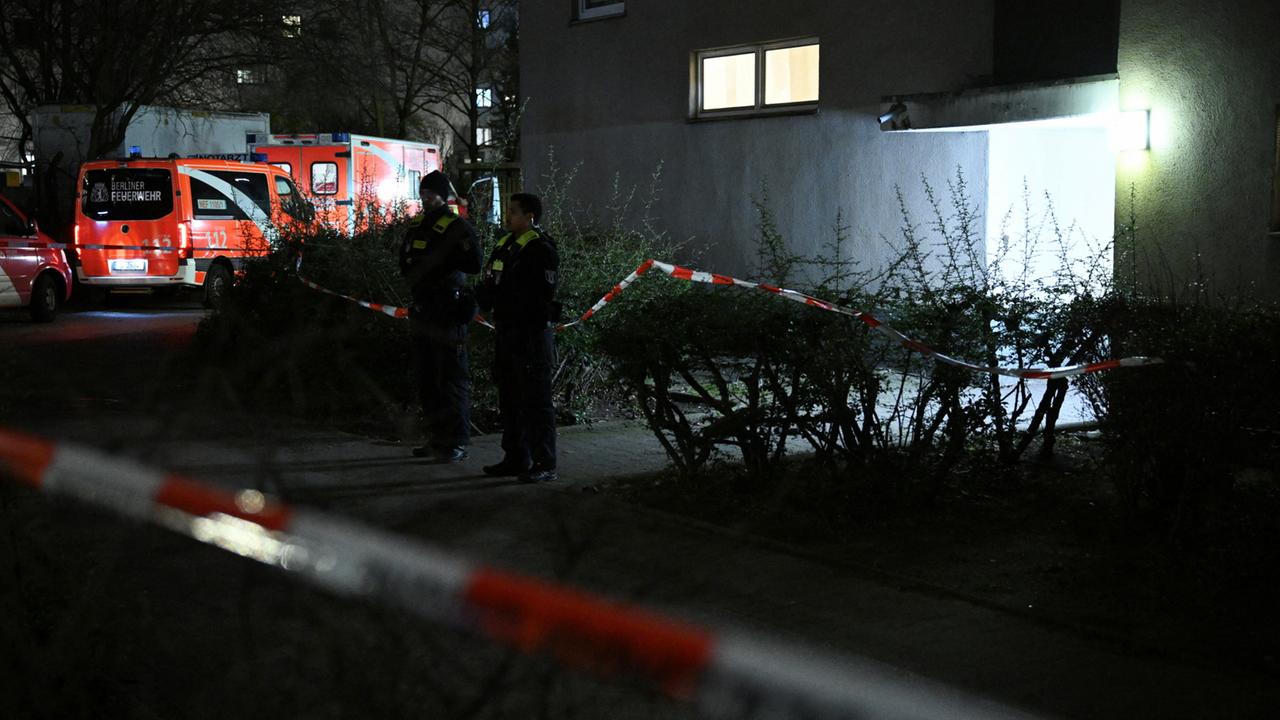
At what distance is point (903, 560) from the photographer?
622 cm

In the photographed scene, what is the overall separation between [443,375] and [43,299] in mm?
12205

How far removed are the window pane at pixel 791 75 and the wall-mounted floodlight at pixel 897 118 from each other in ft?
5.29

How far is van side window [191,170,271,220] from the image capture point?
68.1 feet

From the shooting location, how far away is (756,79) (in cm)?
1497

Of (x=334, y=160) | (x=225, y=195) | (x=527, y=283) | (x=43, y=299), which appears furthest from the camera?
(x=334, y=160)

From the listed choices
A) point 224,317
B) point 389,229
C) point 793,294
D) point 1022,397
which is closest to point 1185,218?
point 1022,397

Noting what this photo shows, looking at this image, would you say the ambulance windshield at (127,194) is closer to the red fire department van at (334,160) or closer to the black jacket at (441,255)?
the red fire department van at (334,160)

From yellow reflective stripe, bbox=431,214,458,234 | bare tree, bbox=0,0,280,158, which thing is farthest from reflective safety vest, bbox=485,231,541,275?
bare tree, bbox=0,0,280,158

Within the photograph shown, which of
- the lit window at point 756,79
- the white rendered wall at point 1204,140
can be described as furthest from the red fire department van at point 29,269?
the white rendered wall at point 1204,140

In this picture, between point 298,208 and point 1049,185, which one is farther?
point 1049,185

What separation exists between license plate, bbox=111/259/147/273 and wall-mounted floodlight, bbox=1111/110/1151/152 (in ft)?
49.4

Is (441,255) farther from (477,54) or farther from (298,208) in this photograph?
(477,54)

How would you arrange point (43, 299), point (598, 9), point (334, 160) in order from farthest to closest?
point (334, 160)
point (43, 299)
point (598, 9)

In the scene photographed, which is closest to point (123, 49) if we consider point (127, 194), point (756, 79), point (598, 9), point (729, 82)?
point (127, 194)
